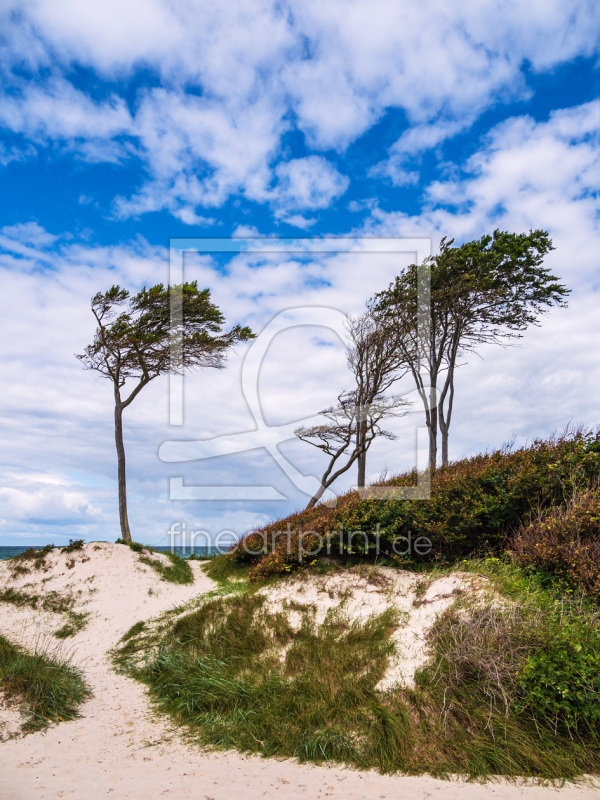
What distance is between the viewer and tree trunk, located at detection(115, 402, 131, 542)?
18.6 m

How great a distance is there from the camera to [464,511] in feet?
28.8

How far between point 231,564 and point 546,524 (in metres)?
10.4

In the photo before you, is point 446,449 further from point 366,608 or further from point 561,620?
point 561,620

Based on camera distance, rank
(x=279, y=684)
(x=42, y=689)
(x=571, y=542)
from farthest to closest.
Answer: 1. (x=571, y=542)
2. (x=42, y=689)
3. (x=279, y=684)

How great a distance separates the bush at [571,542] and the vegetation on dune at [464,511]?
452 mm

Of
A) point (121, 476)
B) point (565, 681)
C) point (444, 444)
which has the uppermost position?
point (444, 444)

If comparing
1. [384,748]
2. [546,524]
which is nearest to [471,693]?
[384,748]

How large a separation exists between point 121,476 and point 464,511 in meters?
14.2

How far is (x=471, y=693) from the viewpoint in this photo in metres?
5.62

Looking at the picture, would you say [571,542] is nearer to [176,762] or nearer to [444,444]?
[176,762]

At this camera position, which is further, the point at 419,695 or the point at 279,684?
the point at 279,684

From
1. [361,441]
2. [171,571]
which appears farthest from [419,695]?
[361,441]

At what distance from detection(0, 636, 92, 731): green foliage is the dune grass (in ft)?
3.78

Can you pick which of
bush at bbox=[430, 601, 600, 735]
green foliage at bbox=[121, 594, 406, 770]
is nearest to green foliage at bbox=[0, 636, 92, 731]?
green foliage at bbox=[121, 594, 406, 770]
